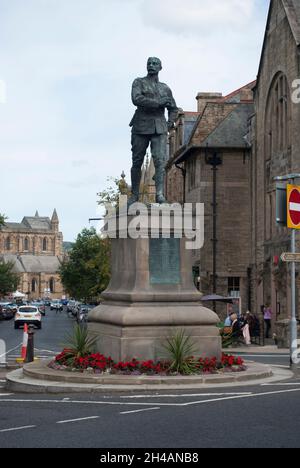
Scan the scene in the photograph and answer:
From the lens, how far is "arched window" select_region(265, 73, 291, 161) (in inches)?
1432

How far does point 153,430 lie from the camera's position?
29.5 feet

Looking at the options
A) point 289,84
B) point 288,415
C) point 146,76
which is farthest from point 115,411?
point 289,84

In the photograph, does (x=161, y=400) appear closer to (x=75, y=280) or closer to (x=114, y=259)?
(x=114, y=259)

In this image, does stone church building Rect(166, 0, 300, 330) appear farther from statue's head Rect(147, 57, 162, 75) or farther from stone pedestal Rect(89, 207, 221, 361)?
stone pedestal Rect(89, 207, 221, 361)

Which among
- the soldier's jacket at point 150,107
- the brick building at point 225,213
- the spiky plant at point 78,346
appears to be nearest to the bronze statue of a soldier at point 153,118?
the soldier's jacket at point 150,107

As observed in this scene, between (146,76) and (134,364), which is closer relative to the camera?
(134,364)

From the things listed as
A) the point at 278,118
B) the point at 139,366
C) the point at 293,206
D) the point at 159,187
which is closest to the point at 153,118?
the point at 159,187

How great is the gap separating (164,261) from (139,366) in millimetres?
2293

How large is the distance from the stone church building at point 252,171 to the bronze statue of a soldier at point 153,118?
18718 mm

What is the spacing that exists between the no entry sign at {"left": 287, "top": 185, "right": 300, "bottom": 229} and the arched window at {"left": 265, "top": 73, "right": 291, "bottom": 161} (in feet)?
57.9

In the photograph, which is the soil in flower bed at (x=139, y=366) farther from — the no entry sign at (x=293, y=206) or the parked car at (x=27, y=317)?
the parked car at (x=27, y=317)

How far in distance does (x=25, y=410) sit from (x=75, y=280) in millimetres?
86875

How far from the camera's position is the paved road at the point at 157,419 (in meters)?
8.35
